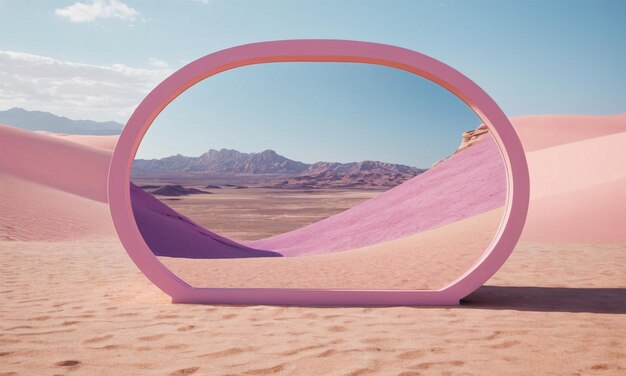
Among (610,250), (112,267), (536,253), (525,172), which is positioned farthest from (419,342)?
(610,250)

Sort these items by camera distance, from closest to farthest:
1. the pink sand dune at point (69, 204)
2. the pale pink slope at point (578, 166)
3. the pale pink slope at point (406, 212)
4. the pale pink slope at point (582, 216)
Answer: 1. the pale pink slope at point (582, 216)
2. the pink sand dune at point (69, 204)
3. the pale pink slope at point (406, 212)
4. the pale pink slope at point (578, 166)

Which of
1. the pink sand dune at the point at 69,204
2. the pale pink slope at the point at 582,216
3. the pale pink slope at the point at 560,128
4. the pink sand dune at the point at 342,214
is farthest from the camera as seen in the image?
the pale pink slope at the point at 560,128

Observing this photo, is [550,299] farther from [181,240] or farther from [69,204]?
[69,204]

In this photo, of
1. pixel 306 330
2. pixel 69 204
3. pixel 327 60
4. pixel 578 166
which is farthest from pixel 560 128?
pixel 306 330

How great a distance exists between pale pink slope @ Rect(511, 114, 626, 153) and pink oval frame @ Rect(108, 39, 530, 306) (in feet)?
72.7

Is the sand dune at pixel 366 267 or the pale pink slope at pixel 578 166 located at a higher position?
the pale pink slope at pixel 578 166

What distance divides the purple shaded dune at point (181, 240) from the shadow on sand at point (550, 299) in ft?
26.7

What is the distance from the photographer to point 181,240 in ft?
42.9

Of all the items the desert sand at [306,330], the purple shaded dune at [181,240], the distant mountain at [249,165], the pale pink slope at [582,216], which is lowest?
the purple shaded dune at [181,240]

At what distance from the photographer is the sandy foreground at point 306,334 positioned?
130 inches

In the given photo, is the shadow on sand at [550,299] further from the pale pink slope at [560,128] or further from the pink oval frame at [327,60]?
the pale pink slope at [560,128]

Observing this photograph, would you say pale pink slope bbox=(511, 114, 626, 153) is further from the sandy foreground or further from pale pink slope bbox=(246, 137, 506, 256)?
the sandy foreground

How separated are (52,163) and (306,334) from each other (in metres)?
20.7

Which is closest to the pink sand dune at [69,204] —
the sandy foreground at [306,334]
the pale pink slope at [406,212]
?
the pale pink slope at [406,212]
